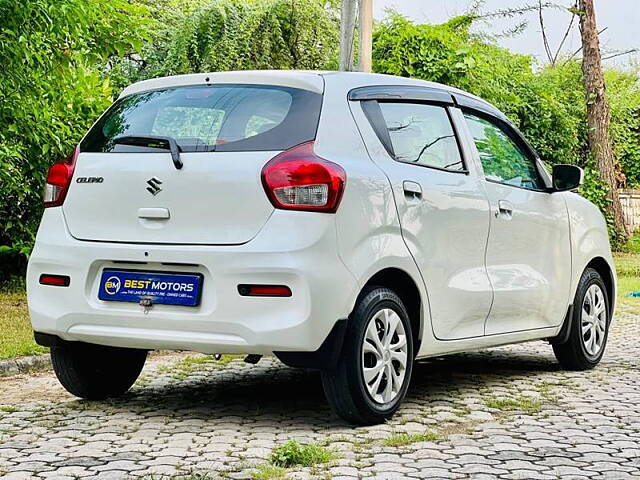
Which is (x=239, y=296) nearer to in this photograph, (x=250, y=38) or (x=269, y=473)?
(x=269, y=473)

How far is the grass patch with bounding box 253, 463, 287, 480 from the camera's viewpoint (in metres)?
5.25

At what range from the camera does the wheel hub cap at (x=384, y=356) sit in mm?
6469

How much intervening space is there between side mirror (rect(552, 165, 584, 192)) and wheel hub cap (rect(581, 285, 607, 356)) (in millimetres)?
912

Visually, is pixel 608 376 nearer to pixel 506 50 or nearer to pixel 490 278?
pixel 490 278

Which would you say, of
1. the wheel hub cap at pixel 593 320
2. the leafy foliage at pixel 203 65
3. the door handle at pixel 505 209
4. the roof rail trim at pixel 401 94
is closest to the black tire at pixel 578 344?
the wheel hub cap at pixel 593 320

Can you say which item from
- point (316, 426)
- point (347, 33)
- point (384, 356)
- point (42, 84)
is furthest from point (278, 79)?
point (347, 33)

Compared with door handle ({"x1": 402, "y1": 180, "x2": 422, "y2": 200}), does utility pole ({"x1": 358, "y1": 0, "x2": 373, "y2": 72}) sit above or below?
above

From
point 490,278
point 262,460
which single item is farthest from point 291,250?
point 490,278

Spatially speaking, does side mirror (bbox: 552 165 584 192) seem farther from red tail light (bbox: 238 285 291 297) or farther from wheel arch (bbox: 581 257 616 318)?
red tail light (bbox: 238 285 291 297)

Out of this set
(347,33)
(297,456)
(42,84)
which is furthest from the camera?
(347,33)

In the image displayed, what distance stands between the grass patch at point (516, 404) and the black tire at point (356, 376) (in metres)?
0.93

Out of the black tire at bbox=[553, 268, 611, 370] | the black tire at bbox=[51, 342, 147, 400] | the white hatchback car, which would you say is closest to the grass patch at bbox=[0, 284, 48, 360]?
the black tire at bbox=[51, 342, 147, 400]

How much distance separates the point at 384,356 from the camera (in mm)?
6566

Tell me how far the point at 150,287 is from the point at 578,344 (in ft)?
11.8
